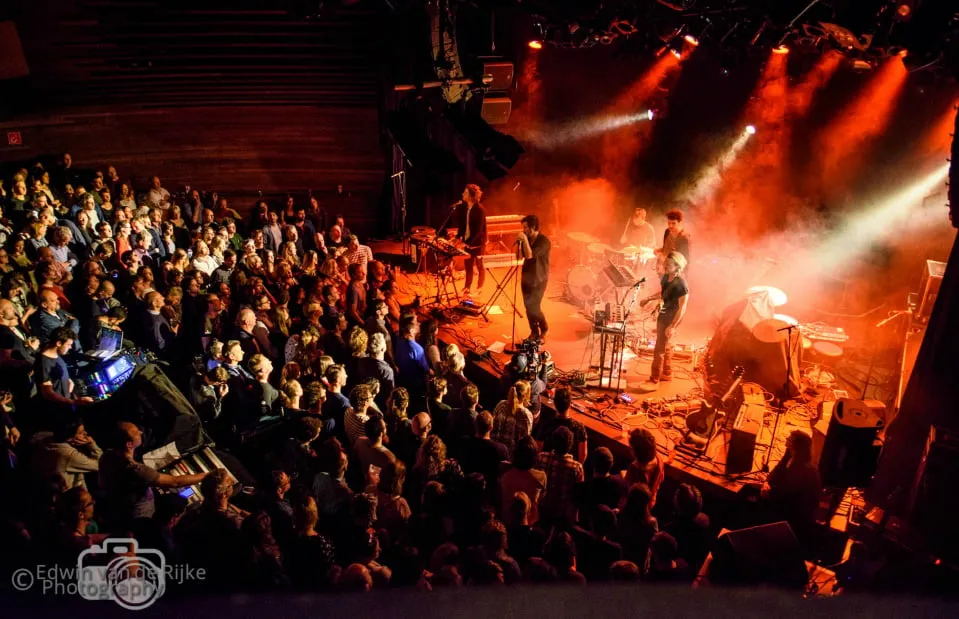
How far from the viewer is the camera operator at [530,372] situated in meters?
5.96

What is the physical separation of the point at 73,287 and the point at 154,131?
6053 mm

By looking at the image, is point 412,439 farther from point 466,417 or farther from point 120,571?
point 120,571

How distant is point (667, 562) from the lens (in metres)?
3.60

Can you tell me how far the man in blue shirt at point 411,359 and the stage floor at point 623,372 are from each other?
129 centimetres

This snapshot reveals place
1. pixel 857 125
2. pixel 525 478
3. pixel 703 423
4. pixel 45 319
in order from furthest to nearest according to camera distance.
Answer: pixel 857 125 < pixel 703 423 < pixel 45 319 < pixel 525 478

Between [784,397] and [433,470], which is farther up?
[433,470]

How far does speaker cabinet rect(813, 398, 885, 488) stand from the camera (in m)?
4.89

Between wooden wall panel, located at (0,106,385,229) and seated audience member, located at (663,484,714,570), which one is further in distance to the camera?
wooden wall panel, located at (0,106,385,229)

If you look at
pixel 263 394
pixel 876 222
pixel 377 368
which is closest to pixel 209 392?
pixel 263 394

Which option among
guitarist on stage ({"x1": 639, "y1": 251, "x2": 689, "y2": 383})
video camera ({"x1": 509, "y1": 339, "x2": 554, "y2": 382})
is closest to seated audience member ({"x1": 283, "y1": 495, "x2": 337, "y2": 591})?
video camera ({"x1": 509, "y1": 339, "x2": 554, "y2": 382})

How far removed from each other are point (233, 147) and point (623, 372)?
853 cm

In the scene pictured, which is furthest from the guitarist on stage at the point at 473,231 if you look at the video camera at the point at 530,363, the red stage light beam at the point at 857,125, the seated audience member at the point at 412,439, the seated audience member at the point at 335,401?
the red stage light beam at the point at 857,125

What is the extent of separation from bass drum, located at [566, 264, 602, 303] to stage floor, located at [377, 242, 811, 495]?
0.74ft

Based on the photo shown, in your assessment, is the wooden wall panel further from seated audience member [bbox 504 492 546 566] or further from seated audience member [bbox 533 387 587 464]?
seated audience member [bbox 504 492 546 566]
